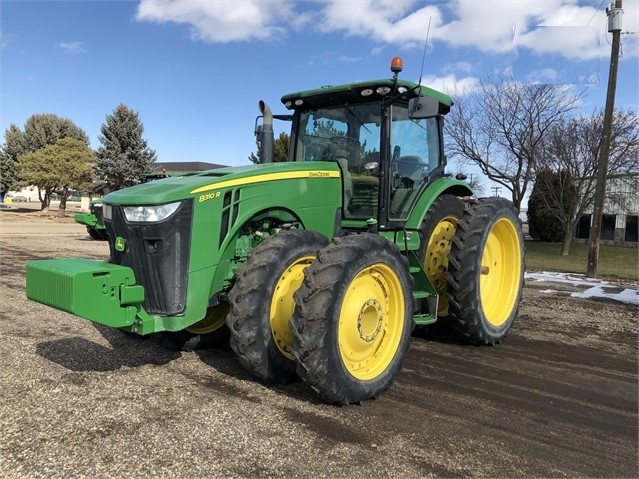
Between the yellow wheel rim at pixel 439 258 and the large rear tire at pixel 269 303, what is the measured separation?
1878mm

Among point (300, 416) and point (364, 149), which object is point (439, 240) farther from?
point (300, 416)

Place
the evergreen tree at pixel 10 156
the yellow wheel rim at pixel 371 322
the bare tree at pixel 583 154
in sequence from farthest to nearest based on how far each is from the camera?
the evergreen tree at pixel 10 156
the bare tree at pixel 583 154
the yellow wheel rim at pixel 371 322

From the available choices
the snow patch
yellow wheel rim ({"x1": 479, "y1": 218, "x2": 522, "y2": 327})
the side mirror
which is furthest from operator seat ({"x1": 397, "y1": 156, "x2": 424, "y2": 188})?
the snow patch

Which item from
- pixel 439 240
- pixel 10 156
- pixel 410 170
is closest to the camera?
pixel 410 170

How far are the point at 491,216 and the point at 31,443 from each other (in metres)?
4.53

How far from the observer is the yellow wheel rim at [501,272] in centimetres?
624

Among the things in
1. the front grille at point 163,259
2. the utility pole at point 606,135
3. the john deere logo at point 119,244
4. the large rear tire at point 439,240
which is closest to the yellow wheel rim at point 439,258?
the large rear tire at point 439,240

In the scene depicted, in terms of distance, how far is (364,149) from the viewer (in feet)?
17.3

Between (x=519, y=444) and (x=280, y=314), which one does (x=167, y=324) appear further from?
(x=519, y=444)

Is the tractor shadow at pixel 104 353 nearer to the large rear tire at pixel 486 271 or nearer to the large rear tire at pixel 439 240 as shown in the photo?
the large rear tire at pixel 439 240

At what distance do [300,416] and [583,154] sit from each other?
2268 cm

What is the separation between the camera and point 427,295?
5.20 meters

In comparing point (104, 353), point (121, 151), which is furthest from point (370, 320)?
point (121, 151)

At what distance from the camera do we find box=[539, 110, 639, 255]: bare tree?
71.6 ft
